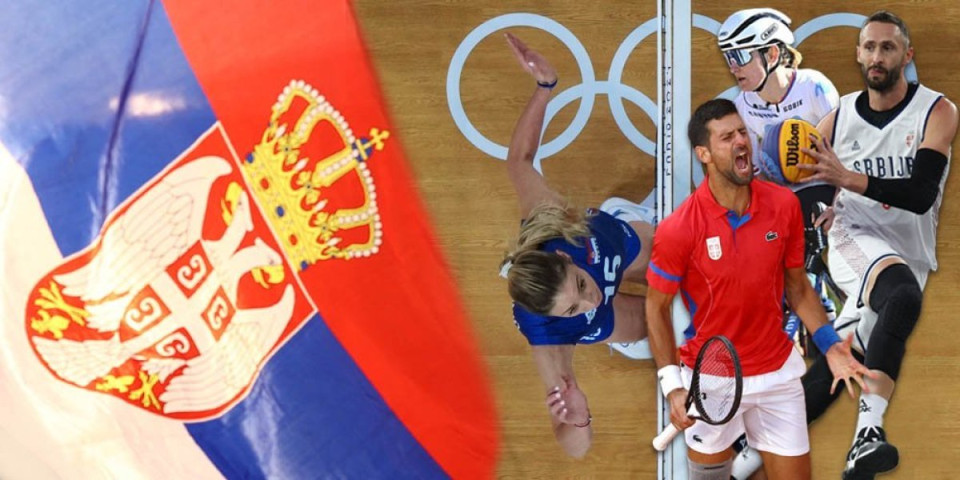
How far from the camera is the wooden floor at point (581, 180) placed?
13.6 ft

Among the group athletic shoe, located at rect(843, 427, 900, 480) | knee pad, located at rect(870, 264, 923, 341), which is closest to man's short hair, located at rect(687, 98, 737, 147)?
knee pad, located at rect(870, 264, 923, 341)

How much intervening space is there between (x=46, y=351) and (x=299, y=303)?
1.01 meters

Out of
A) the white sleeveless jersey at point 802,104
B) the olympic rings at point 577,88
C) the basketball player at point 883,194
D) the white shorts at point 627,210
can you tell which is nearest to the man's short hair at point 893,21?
the basketball player at point 883,194

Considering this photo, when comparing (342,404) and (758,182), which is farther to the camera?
(342,404)

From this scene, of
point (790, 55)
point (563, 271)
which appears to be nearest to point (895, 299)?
point (790, 55)

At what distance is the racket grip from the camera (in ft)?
13.7

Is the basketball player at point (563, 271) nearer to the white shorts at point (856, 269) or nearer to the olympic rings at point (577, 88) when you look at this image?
the olympic rings at point (577, 88)

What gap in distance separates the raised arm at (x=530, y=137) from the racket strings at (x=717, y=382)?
84 centimetres

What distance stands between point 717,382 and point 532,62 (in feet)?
4.62

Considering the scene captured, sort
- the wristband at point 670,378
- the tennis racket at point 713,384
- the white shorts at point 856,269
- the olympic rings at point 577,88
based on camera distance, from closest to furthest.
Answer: the tennis racket at point 713,384, the wristband at point 670,378, the white shorts at point 856,269, the olympic rings at point 577,88

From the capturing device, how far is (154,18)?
4219 mm

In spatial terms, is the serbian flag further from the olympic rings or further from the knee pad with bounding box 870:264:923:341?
the knee pad with bounding box 870:264:923:341

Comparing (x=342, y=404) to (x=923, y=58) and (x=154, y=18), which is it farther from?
(x=923, y=58)

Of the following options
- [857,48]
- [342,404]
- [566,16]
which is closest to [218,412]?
[342,404]
